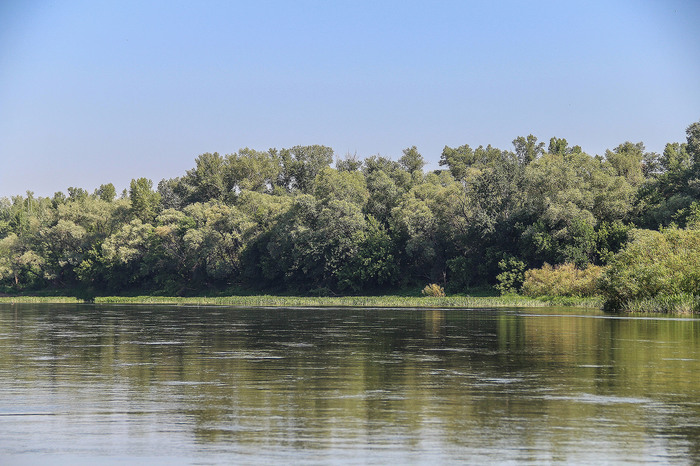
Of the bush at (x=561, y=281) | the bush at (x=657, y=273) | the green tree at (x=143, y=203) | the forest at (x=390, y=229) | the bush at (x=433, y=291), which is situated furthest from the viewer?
the green tree at (x=143, y=203)

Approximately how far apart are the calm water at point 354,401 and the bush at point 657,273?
2175 cm

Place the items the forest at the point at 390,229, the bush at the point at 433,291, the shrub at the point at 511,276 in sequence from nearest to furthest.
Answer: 1. the forest at the point at 390,229
2. the shrub at the point at 511,276
3. the bush at the point at 433,291

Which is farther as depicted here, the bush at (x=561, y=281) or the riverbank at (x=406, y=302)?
the bush at (x=561, y=281)

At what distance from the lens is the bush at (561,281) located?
250 feet

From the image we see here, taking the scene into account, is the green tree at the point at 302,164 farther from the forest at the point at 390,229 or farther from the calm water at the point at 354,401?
the calm water at the point at 354,401

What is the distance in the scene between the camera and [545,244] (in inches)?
3484

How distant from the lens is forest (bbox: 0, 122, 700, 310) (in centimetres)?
8438

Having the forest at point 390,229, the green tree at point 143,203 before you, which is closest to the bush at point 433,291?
the forest at point 390,229

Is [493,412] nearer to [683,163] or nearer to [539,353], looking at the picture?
[539,353]

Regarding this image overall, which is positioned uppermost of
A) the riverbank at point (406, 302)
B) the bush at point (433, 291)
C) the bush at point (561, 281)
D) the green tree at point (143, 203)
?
the green tree at point (143, 203)

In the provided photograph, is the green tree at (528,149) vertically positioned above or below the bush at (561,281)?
above

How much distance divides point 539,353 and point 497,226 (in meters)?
70.2

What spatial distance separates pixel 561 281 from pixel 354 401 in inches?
2678

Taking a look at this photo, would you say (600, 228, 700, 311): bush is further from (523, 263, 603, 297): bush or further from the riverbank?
(523, 263, 603, 297): bush
